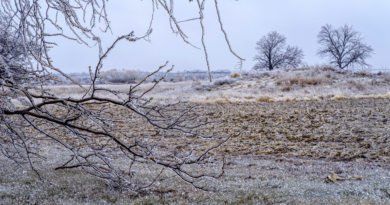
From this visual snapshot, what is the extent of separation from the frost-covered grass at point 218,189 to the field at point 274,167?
0.01 m

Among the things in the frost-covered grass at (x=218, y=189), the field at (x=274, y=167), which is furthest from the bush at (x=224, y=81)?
the frost-covered grass at (x=218, y=189)

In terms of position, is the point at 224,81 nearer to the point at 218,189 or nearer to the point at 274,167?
the point at 274,167

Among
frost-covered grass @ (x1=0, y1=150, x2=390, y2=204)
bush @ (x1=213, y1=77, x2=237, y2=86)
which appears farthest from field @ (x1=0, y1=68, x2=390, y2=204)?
bush @ (x1=213, y1=77, x2=237, y2=86)

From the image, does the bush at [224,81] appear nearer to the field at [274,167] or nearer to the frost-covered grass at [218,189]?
the field at [274,167]

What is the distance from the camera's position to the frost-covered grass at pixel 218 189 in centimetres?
430

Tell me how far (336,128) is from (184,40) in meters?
9.18

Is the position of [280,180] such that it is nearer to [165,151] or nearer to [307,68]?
[165,151]

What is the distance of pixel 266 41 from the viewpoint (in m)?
46.1

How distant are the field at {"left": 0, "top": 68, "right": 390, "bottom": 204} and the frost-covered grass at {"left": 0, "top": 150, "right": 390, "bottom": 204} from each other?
1cm

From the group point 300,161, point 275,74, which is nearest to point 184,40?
point 300,161

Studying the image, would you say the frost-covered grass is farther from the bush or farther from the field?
the bush

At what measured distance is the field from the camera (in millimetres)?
4426

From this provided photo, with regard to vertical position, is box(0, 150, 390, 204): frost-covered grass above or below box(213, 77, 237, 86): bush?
below

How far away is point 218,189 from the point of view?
4824 millimetres
